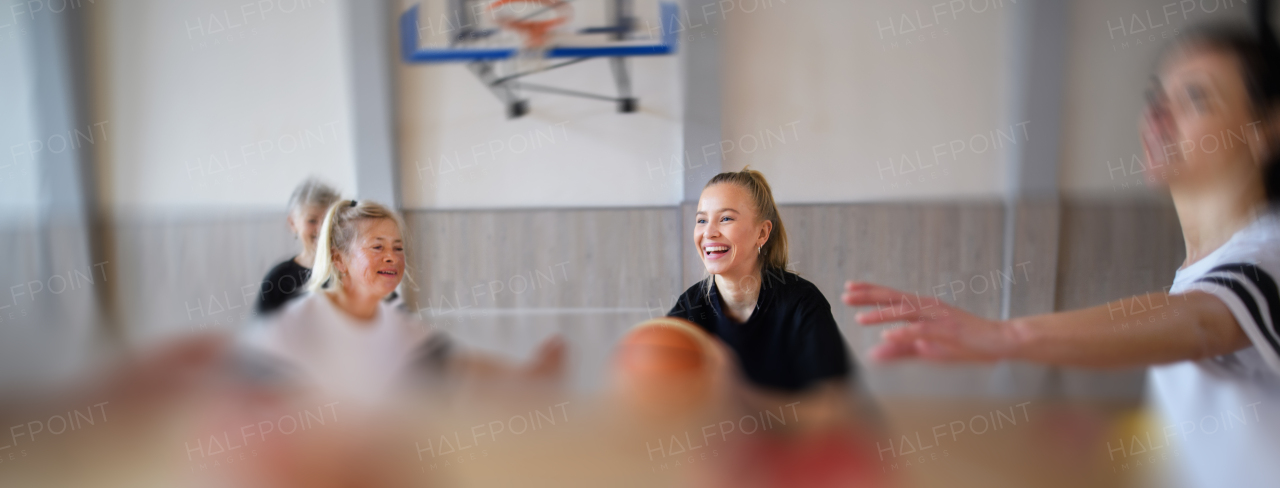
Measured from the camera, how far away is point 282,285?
0.80m

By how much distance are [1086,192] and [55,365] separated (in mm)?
1629

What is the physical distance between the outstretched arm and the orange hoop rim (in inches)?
22.3

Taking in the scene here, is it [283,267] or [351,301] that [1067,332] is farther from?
[283,267]

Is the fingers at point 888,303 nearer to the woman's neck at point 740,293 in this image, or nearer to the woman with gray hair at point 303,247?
the woman's neck at point 740,293

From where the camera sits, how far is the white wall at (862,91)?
80cm

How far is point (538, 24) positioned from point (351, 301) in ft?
1.57

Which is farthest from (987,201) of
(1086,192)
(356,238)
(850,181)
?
(356,238)

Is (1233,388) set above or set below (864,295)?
below

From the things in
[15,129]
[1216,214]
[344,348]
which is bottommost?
[344,348]

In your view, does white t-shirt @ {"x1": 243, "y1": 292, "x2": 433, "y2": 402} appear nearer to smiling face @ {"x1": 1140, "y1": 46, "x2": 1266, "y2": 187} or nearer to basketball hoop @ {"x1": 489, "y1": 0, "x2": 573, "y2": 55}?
basketball hoop @ {"x1": 489, "y1": 0, "x2": 573, "y2": 55}

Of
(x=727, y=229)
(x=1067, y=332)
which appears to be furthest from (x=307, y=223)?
(x=1067, y=332)

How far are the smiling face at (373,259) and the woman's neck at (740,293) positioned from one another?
1.47 feet

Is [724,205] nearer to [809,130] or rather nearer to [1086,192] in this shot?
[809,130]

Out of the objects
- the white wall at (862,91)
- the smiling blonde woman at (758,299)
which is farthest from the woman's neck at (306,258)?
the white wall at (862,91)
